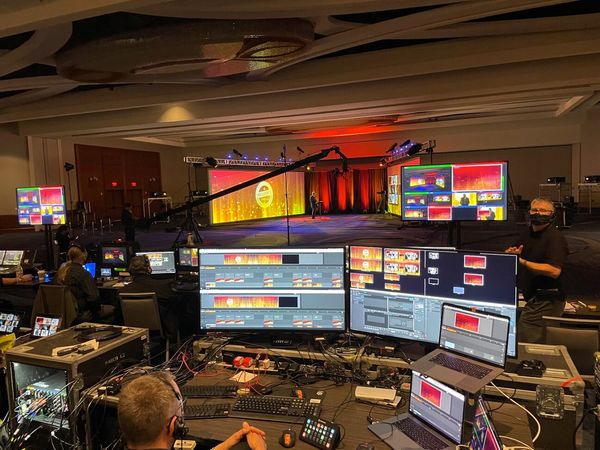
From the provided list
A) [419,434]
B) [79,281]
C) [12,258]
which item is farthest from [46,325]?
[12,258]

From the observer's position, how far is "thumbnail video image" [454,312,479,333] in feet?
5.41

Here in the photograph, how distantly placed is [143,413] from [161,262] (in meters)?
4.21

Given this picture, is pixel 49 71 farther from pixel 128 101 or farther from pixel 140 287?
pixel 140 287

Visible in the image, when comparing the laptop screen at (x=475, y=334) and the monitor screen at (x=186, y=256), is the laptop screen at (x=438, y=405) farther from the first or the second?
the monitor screen at (x=186, y=256)

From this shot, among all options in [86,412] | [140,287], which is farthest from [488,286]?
[140,287]

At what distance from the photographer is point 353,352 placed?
2.21 metres

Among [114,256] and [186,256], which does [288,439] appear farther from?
[114,256]

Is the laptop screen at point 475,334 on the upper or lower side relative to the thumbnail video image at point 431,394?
upper

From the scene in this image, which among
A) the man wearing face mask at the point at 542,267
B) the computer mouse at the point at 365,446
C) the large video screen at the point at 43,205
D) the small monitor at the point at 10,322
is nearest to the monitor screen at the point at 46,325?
the small monitor at the point at 10,322

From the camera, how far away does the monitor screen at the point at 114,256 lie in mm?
5590

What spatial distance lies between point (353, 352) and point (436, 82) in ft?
26.3

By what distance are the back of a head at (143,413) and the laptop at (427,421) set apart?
2.63ft

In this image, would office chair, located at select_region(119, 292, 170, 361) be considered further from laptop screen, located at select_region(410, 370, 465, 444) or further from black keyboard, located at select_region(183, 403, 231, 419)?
laptop screen, located at select_region(410, 370, 465, 444)

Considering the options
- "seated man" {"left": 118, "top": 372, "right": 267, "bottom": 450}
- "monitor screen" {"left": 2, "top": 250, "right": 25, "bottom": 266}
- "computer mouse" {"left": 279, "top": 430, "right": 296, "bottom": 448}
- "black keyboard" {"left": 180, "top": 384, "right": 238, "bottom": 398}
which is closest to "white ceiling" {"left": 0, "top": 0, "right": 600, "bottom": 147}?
"monitor screen" {"left": 2, "top": 250, "right": 25, "bottom": 266}
